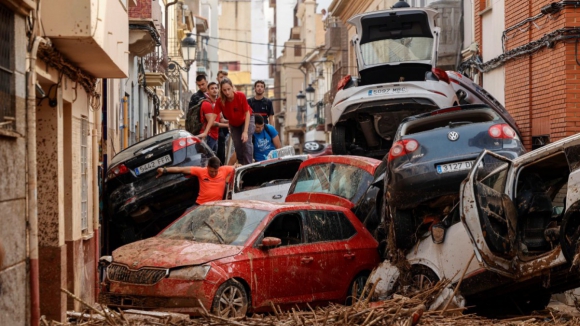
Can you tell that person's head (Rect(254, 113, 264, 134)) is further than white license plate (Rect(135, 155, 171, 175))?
Yes

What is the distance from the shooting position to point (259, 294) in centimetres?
1116

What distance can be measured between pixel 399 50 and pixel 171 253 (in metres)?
8.76

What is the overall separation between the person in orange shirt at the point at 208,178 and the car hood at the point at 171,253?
3683mm

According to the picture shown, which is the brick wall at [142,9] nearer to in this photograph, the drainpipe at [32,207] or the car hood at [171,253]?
the car hood at [171,253]

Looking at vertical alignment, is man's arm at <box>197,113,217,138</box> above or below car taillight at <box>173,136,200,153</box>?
above

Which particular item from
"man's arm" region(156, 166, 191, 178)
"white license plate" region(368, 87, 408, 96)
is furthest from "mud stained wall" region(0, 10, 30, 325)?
"white license plate" region(368, 87, 408, 96)

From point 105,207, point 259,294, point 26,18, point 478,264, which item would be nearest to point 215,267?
point 259,294

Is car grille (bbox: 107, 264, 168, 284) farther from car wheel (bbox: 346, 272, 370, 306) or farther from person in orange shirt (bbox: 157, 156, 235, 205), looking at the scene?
person in orange shirt (bbox: 157, 156, 235, 205)

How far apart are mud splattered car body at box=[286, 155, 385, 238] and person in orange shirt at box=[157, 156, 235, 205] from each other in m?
1.15

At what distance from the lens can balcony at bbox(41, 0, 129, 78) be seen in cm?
1002

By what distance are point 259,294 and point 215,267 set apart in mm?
678

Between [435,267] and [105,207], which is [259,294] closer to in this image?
[435,267]

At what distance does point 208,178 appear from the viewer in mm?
15578

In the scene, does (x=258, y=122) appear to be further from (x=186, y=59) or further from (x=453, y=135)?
(x=186, y=59)
